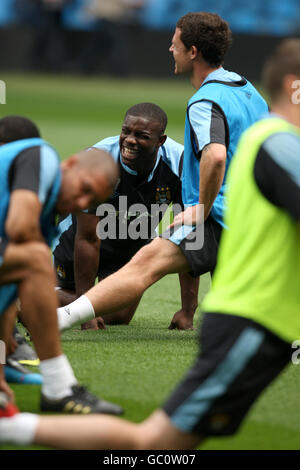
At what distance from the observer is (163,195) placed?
689 cm

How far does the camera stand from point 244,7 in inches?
1244

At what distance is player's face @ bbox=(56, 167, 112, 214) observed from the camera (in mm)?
4137

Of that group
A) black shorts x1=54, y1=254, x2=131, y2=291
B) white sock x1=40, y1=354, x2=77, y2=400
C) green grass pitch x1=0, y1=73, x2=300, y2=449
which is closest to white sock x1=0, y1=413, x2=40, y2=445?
green grass pitch x1=0, y1=73, x2=300, y2=449

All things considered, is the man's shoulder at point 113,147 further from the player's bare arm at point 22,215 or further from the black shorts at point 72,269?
the player's bare arm at point 22,215

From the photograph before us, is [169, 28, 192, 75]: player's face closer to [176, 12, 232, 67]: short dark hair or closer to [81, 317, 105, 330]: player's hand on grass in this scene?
[176, 12, 232, 67]: short dark hair

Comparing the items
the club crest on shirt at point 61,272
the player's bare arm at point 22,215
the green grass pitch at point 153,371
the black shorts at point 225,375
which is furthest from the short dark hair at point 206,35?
the black shorts at point 225,375

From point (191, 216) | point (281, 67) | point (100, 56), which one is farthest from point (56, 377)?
point (100, 56)

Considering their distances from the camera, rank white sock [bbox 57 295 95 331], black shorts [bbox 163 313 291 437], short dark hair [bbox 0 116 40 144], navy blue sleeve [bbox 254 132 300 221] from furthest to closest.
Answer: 1. white sock [bbox 57 295 95 331]
2. short dark hair [bbox 0 116 40 144]
3. black shorts [bbox 163 313 291 437]
4. navy blue sleeve [bbox 254 132 300 221]

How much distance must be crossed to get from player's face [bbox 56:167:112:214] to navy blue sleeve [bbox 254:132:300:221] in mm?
913

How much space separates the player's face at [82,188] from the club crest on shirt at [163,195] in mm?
2655

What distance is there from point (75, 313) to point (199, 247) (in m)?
0.87

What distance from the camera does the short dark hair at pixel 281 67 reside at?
3551 mm
